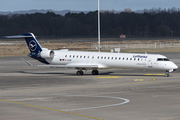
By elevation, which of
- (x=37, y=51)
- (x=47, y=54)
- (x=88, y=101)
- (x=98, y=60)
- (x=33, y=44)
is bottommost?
(x=88, y=101)

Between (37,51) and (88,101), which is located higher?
(37,51)

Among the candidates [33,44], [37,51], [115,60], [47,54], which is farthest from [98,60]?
[33,44]

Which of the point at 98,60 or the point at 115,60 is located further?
the point at 98,60

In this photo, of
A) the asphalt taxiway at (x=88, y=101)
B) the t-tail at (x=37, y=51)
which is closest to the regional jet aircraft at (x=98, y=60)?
the t-tail at (x=37, y=51)

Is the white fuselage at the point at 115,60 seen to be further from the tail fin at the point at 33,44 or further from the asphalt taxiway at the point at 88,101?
the asphalt taxiway at the point at 88,101

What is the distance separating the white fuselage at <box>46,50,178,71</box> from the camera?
3719 cm

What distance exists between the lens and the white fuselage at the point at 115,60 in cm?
3719

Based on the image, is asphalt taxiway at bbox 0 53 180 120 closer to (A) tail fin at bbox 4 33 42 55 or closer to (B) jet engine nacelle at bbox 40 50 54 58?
(B) jet engine nacelle at bbox 40 50 54 58

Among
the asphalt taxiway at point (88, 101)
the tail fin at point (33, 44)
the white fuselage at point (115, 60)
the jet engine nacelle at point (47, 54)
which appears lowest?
the asphalt taxiway at point (88, 101)

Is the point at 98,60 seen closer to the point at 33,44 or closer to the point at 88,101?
the point at 33,44

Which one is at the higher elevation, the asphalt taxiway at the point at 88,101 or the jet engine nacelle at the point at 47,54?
the jet engine nacelle at the point at 47,54

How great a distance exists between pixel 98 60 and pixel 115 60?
7.07ft

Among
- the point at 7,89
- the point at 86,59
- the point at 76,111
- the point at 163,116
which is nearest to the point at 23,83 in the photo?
the point at 7,89

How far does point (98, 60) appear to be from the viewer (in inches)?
1570
